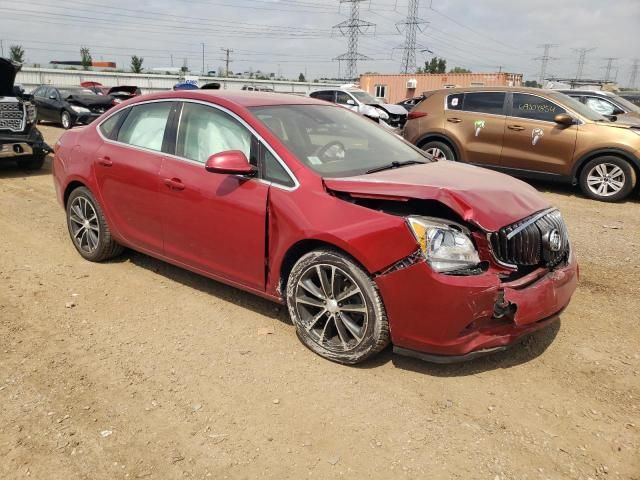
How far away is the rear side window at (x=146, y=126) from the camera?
4.23 m

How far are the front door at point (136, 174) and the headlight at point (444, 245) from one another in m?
2.20

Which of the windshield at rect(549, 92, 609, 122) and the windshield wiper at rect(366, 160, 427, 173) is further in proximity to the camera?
the windshield at rect(549, 92, 609, 122)

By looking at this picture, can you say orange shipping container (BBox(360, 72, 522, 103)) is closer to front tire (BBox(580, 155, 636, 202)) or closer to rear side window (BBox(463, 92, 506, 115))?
rear side window (BBox(463, 92, 506, 115))

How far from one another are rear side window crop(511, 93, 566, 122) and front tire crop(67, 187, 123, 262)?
6.86 m

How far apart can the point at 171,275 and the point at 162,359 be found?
4.90 ft

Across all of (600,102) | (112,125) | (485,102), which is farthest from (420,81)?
(112,125)

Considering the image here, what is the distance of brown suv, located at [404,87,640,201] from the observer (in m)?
8.07

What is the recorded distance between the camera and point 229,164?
341cm

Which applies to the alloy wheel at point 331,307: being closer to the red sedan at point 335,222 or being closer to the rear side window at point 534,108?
the red sedan at point 335,222

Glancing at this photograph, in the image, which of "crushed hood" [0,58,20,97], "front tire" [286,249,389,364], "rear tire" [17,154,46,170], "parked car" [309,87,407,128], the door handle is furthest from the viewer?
"parked car" [309,87,407,128]

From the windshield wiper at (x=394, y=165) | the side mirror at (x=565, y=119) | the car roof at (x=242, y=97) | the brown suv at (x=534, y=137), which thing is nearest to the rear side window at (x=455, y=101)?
the brown suv at (x=534, y=137)

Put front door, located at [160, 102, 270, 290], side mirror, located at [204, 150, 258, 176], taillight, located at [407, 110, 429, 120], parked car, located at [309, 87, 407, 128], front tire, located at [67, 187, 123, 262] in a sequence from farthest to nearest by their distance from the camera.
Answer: parked car, located at [309, 87, 407, 128], taillight, located at [407, 110, 429, 120], front tire, located at [67, 187, 123, 262], front door, located at [160, 102, 270, 290], side mirror, located at [204, 150, 258, 176]

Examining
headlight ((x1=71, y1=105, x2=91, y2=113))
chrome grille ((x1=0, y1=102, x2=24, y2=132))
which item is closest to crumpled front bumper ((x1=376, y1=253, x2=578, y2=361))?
chrome grille ((x1=0, y1=102, x2=24, y2=132))

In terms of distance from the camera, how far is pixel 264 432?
2682 mm
